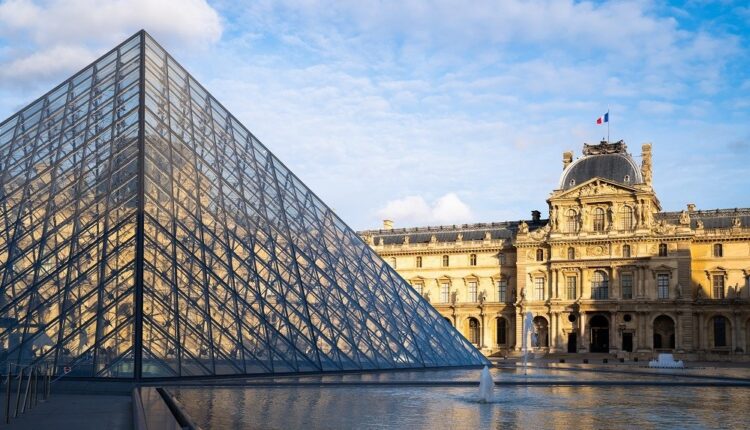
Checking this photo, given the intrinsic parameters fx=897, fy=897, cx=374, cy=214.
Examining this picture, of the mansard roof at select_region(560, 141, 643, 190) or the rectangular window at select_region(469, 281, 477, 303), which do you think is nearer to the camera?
the mansard roof at select_region(560, 141, 643, 190)

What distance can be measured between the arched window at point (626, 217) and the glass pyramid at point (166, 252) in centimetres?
3730

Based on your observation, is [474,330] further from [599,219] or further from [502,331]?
[599,219]

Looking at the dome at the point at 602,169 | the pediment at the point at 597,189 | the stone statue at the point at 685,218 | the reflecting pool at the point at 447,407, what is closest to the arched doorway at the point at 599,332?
the stone statue at the point at 685,218

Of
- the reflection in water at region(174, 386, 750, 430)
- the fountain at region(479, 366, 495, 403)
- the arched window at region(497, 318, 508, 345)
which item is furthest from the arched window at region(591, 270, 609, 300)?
the fountain at region(479, 366, 495, 403)

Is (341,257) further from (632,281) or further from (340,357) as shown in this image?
(632,281)

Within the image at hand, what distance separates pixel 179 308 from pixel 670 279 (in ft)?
156

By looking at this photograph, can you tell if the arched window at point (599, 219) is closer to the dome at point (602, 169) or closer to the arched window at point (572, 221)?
the arched window at point (572, 221)

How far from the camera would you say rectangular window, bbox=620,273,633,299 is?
61.6 m

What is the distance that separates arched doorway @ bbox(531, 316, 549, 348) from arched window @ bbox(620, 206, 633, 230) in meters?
8.83

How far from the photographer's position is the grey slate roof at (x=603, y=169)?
62603 millimetres

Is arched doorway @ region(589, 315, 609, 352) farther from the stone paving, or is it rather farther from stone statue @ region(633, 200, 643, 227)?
the stone paving

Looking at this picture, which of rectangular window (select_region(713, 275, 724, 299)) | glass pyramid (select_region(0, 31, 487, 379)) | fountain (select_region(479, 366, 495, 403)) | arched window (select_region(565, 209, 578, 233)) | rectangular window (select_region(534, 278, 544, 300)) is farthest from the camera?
rectangular window (select_region(534, 278, 544, 300))

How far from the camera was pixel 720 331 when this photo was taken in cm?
5944

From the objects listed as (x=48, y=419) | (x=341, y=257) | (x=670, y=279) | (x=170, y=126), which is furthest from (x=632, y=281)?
(x=48, y=419)
